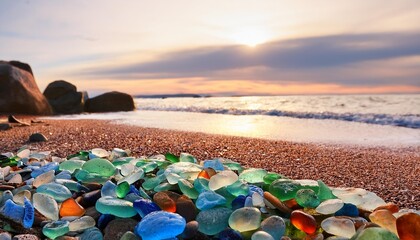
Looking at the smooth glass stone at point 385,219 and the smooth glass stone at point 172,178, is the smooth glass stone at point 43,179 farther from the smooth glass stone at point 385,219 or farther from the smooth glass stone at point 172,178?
the smooth glass stone at point 385,219

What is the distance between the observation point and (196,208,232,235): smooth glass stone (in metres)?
1.70

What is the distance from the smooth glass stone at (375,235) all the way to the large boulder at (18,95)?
1093 cm

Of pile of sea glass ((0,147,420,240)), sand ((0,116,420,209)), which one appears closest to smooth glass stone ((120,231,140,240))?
pile of sea glass ((0,147,420,240))

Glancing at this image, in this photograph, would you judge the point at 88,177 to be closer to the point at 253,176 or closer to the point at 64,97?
the point at 253,176

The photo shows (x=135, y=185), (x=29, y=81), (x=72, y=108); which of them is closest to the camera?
(x=135, y=185)

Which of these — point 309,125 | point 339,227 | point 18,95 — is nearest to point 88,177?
point 339,227

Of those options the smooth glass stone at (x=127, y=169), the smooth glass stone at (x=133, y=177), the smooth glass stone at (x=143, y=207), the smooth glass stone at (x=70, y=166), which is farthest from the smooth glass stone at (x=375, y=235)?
the smooth glass stone at (x=70, y=166)

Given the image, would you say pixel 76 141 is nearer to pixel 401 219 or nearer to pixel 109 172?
pixel 109 172

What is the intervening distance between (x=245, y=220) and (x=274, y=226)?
0.12m

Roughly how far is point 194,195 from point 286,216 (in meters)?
0.43

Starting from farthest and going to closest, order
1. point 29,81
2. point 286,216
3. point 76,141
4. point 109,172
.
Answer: point 29,81
point 76,141
point 109,172
point 286,216

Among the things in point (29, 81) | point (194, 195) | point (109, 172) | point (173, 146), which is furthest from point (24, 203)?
point (29, 81)

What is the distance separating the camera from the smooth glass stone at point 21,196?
6.54 ft

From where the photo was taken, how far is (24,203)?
6.20 ft
